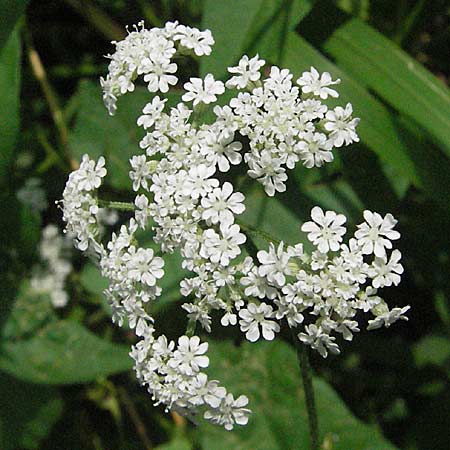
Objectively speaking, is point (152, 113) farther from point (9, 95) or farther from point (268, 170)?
point (9, 95)

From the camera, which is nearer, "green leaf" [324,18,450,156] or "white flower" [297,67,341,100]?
"white flower" [297,67,341,100]

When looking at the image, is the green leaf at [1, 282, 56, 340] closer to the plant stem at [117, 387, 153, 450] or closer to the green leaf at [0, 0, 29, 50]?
the plant stem at [117, 387, 153, 450]

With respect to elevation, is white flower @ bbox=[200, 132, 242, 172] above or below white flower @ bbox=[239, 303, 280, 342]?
above

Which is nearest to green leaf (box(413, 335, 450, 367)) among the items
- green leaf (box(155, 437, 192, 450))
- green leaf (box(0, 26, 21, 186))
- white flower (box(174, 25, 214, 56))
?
green leaf (box(155, 437, 192, 450))

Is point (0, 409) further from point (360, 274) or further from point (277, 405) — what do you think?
point (360, 274)

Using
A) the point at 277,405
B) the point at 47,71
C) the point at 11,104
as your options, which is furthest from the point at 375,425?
the point at 47,71

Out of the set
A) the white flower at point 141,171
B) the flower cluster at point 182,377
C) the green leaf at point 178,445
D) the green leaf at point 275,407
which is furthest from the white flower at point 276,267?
the green leaf at point 178,445
